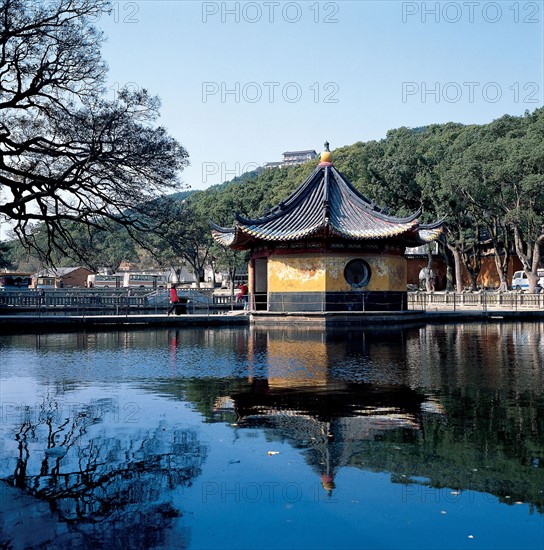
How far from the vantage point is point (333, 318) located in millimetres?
30078

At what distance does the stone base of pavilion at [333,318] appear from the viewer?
3005cm

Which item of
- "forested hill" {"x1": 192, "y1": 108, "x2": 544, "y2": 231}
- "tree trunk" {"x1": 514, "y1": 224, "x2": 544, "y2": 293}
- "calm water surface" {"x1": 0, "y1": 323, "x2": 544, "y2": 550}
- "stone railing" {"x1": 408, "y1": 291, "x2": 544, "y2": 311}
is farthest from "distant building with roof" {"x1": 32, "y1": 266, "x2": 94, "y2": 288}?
"calm water surface" {"x1": 0, "y1": 323, "x2": 544, "y2": 550}

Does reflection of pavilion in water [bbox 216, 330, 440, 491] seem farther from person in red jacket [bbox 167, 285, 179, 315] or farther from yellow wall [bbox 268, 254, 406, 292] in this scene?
person in red jacket [bbox 167, 285, 179, 315]

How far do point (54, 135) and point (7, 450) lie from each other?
20.7 metres

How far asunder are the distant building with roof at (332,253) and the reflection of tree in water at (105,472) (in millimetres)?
21743

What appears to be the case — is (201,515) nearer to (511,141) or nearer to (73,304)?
(73,304)

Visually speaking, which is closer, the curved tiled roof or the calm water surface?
the calm water surface

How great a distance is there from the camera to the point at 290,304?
31.6 m

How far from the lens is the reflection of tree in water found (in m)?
5.70

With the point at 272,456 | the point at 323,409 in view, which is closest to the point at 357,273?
the point at 323,409

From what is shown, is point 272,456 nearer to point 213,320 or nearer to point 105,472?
point 105,472

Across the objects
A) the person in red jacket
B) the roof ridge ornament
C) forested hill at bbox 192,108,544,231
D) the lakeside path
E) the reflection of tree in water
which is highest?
forested hill at bbox 192,108,544,231

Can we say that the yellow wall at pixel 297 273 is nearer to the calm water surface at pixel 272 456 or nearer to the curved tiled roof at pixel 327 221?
the curved tiled roof at pixel 327 221

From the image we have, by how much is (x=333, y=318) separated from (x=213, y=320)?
18.2ft
